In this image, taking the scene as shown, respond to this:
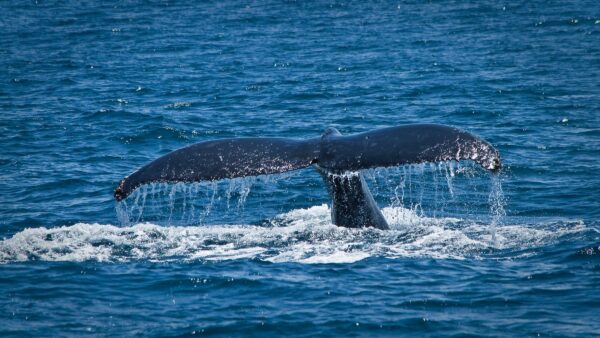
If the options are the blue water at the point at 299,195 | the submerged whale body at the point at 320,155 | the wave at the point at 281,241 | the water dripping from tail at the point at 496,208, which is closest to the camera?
the submerged whale body at the point at 320,155

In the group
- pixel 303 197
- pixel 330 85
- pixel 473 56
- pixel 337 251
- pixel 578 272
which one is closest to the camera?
pixel 578 272

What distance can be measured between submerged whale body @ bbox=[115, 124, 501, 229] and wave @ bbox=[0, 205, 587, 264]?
3.02ft

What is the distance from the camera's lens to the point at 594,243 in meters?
11.8

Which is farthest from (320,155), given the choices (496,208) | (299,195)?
(299,195)

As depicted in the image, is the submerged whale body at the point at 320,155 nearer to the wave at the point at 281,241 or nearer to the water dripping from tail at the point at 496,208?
the wave at the point at 281,241

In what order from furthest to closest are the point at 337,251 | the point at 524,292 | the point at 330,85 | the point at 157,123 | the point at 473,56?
the point at 473,56 < the point at 330,85 < the point at 157,123 < the point at 337,251 < the point at 524,292

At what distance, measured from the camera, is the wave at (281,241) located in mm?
11664

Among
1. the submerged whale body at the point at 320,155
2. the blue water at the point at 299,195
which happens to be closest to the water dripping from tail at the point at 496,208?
the blue water at the point at 299,195

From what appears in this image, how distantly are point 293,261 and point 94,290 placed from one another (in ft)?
7.45

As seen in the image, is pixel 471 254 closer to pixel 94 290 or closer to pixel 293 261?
pixel 293 261

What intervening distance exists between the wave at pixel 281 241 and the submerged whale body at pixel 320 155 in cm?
92

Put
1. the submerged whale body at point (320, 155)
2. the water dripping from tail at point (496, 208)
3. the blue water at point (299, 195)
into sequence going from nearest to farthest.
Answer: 1. the submerged whale body at point (320, 155)
2. the blue water at point (299, 195)
3. the water dripping from tail at point (496, 208)

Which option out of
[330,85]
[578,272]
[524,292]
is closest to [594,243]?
[578,272]

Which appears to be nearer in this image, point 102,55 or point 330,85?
point 330,85
